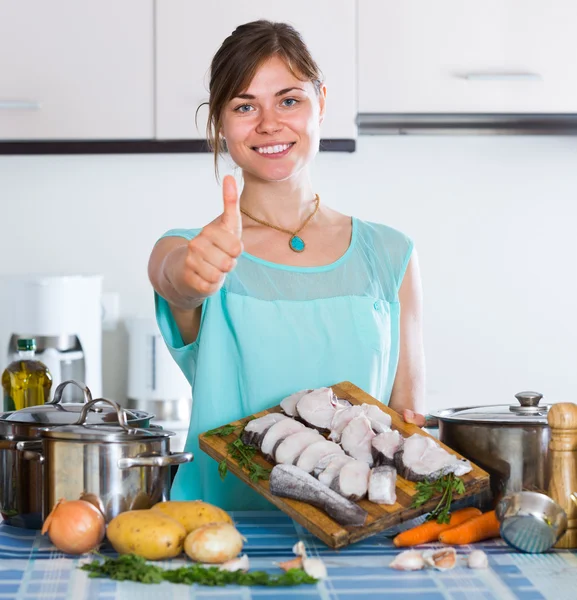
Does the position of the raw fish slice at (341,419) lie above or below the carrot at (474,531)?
above

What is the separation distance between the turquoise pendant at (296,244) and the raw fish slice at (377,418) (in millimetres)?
436

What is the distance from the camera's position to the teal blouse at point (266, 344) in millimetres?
1505


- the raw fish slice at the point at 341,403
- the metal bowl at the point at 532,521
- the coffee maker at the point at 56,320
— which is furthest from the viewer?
the coffee maker at the point at 56,320

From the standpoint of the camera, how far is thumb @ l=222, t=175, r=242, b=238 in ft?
3.70

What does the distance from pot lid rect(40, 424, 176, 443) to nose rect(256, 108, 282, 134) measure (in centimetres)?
57

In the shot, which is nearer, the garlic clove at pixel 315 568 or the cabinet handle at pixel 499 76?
the garlic clove at pixel 315 568

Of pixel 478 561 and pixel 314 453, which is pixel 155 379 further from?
pixel 478 561

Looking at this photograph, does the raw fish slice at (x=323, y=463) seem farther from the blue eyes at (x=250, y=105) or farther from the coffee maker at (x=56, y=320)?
the coffee maker at (x=56, y=320)

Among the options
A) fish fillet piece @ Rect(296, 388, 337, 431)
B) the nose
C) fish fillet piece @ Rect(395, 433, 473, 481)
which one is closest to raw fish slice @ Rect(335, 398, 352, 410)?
fish fillet piece @ Rect(296, 388, 337, 431)

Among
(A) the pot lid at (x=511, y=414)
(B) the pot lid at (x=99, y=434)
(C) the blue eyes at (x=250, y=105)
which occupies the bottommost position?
(B) the pot lid at (x=99, y=434)

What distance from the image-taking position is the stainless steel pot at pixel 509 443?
1.11 m

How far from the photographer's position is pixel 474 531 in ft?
3.53

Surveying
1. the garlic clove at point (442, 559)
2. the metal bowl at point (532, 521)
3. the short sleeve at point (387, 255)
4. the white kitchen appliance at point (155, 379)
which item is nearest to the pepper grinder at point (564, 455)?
the metal bowl at point (532, 521)

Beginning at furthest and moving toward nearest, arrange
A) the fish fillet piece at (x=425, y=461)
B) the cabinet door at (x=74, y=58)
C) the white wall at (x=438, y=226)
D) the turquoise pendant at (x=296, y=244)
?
1. the white wall at (x=438, y=226)
2. the cabinet door at (x=74, y=58)
3. the turquoise pendant at (x=296, y=244)
4. the fish fillet piece at (x=425, y=461)
